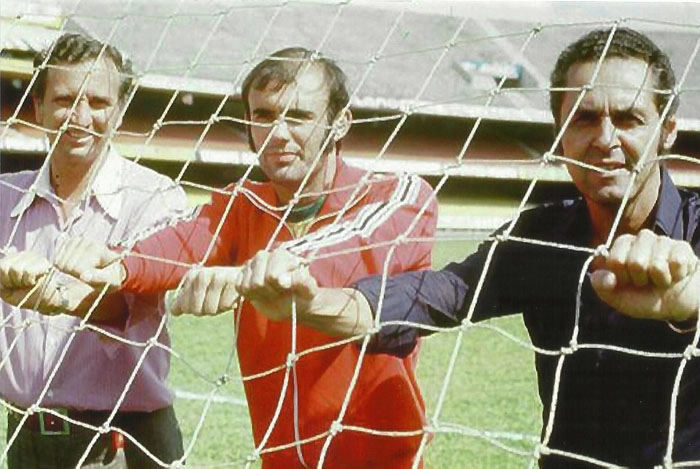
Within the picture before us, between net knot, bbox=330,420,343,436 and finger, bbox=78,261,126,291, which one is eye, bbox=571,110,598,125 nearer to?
net knot, bbox=330,420,343,436

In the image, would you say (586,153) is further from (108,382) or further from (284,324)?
(108,382)

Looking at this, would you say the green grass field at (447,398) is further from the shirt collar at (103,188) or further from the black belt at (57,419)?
the shirt collar at (103,188)

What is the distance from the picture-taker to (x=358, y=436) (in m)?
1.54

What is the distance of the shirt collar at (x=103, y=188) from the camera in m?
1.82

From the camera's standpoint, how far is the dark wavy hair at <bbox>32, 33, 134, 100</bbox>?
→ 1.85 m

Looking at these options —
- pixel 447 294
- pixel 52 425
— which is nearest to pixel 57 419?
pixel 52 425

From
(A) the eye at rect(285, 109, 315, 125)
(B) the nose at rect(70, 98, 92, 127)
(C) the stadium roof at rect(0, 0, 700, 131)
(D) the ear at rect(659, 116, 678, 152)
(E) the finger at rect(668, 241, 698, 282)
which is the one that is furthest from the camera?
(C) the stadium roof at rect(0, 0, 700, 131)

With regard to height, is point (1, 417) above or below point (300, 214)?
below

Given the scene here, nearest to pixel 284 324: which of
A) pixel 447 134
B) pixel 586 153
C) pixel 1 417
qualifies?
pixel 586 153

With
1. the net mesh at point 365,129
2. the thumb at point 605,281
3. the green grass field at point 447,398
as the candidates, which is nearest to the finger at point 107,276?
the net mesh at point 365,129

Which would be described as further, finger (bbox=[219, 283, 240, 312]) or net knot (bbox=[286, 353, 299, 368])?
net knot (bbox=[286, 353, 299, 368])

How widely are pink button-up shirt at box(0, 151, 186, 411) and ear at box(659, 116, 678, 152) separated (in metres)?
0.80

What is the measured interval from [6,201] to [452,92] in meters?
9.88

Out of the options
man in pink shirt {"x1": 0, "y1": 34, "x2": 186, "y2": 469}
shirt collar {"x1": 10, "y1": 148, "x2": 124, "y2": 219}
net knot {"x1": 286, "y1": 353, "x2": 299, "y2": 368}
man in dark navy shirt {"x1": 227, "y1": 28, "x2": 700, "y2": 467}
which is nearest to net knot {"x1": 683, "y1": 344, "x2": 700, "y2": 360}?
man in dark navy shirt {"x1": 227, "y1": 28, "x2": 700, "y2": 467}
